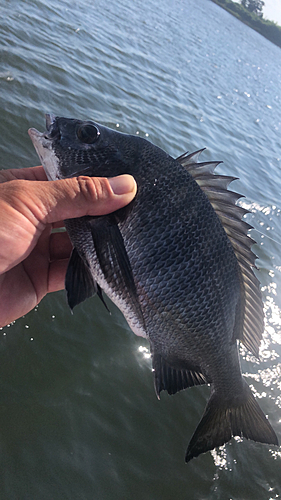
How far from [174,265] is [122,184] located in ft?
2.01

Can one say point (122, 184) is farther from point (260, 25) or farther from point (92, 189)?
point (260, 25)

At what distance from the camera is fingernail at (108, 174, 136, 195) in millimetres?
1984

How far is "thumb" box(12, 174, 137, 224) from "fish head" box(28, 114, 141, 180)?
212 mm

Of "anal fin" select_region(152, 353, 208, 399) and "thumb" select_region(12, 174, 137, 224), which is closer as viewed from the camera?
"thumb" select_region(12, 174, 137, 224)

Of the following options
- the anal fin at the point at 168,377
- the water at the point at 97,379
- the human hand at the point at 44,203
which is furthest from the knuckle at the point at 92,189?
the water at the point at 97,379

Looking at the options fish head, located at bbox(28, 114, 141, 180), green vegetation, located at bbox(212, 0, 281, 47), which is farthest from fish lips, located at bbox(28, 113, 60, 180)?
green vegetation, located at bbox(212, 0, 281, 47)

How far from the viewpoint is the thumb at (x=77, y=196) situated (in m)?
1.92

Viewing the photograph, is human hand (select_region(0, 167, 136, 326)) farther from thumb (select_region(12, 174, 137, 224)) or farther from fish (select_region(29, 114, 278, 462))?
fish (select_region(29, 114, 278, 462))

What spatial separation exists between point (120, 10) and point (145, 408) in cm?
2023

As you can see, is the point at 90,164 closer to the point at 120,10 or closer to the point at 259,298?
the point at 259,298

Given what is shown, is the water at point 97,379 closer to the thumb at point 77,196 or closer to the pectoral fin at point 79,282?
the pectoral fin at point 79,282

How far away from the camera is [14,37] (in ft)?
26.8

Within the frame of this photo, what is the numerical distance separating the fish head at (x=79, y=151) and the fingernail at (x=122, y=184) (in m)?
0.18

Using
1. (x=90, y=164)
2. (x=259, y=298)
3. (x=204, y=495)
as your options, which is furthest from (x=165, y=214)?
(x=204, y=495)
